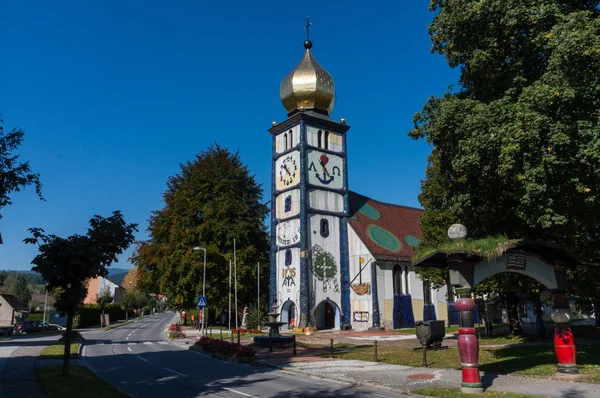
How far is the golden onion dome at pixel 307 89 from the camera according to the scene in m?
39.9

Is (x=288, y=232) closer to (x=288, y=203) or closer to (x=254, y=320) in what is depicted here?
(x=288, y=203)

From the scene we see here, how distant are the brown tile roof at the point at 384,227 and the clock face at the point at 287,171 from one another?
233 inches

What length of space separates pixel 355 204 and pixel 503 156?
30.8m

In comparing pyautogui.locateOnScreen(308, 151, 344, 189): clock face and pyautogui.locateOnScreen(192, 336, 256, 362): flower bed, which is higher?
pyautogui.locateOnScreen(308, 151, 344, 189): clock face

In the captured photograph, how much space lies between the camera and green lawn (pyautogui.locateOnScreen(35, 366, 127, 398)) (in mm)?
11078

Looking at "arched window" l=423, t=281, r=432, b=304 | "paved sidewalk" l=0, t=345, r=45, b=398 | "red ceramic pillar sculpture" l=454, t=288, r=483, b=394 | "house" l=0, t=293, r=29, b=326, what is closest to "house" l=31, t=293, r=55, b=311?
"house" l=0, t=293, r=29, b=326

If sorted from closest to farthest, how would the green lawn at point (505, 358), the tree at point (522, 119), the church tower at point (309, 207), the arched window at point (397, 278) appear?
the tree at point (522, 119), the green lawn at point (505, 358), the church tower at point (309, 207), the arched window at point (397, 278)

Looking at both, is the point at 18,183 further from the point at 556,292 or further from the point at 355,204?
the point at 355,204

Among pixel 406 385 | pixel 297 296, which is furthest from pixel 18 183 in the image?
pixel 297 296

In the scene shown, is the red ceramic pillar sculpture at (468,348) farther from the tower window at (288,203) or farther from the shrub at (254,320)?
the shrub at (254,320)

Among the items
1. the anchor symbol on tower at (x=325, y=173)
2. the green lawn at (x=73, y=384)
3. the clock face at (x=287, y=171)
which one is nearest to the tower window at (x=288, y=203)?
the clock face at (x=287, y=171)

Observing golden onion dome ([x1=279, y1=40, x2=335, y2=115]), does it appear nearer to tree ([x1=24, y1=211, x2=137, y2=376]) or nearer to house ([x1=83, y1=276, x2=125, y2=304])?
tree ([x1=24, y1=211, x2=137, y2=376])

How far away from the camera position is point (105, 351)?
78.7ft

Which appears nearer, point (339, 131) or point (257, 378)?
point (257, 378)
